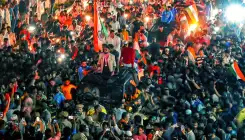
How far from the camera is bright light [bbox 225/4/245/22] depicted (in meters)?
27.7

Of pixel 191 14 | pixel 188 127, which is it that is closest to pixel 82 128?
pixel 188 127

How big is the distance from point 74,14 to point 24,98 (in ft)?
34.9

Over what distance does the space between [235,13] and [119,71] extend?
10.9 meters

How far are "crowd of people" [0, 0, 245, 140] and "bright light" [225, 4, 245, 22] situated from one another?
3.55 feet

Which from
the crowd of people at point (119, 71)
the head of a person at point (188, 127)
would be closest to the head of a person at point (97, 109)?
the crowd of people at point (119, 71)

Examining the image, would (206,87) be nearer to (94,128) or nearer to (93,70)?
(93,70)

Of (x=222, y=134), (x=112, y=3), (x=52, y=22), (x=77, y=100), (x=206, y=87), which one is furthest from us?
(x=112, y=3)

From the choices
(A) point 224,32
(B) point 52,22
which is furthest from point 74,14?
(A) point 224,32

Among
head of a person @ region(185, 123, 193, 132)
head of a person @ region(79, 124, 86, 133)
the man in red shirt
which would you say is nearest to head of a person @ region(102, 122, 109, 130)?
head of a person @ region(79, 124, 86, 133)

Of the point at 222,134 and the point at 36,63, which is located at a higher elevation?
the point at 36,63

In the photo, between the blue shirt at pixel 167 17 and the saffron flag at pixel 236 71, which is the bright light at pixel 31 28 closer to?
the blue shirt at pixel 167 17

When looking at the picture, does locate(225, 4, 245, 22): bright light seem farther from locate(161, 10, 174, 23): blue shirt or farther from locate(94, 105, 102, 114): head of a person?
locate(94, 105, 102, 114): head of a person

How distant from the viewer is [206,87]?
19.0 meters

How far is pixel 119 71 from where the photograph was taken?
19.0 meters
